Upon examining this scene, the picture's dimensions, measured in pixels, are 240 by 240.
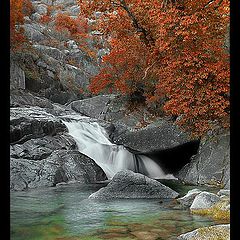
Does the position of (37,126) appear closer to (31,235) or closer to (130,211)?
(130,211)

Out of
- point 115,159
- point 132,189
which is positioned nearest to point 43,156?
point 115,159

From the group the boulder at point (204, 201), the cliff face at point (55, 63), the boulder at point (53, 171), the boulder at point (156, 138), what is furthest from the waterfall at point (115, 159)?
the cliff face at point (55, 63)

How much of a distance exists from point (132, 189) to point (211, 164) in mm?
5515

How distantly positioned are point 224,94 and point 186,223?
33.9ft

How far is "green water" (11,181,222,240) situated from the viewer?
25.8 ft

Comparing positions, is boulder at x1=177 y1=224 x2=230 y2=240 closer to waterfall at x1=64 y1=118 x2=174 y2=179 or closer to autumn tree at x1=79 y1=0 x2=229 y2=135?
autumn tree at x1=79 y1=0 x2=229 y2=135

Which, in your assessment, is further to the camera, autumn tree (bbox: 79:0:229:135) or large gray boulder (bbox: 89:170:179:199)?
autumn tree (bbox: 79:0:229:135)

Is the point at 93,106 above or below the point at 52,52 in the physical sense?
below

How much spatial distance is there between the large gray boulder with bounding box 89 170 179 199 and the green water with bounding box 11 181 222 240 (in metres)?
0.49

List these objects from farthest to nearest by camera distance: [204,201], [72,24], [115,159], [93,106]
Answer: [72,24] < [93,106] < [115,159] < [204,201]

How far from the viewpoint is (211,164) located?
16547 mm

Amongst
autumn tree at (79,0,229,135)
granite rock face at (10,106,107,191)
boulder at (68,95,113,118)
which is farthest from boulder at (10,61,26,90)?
autumn tree at (79,0,229,135)

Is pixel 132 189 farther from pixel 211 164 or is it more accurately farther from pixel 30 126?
pixel 30 126

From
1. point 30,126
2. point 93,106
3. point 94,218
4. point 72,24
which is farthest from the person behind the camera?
point 72,24
